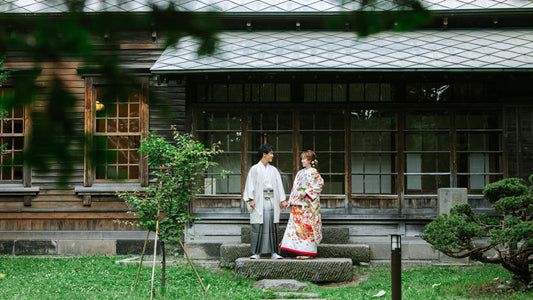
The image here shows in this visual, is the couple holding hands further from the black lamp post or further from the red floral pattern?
the black lamp post

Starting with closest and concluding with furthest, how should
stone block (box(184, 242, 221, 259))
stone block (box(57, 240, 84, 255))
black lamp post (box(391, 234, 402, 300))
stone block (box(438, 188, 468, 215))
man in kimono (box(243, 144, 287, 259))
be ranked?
black lamp post (box(391, 234, 402, 300))
man in kimono (box(243, 144, 287, 259))
stone block (box(438, 188, 468, 215))
stone block (box(184, 242, 221, 259))
stone block (box(57, 240, 84, 255))

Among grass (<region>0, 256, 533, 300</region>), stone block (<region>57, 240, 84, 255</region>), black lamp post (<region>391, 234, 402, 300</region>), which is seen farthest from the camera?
stone block (<region>57, 240, 84, 255</region>)

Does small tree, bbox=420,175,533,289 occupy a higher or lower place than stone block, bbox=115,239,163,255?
higher

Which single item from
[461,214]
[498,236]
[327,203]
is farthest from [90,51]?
[327,203]

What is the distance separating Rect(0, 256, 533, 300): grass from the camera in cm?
722

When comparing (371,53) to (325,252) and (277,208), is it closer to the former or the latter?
(277,208)

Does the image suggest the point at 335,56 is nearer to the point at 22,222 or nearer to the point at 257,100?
the point at 257,100

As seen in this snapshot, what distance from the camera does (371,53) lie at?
10.4 metres

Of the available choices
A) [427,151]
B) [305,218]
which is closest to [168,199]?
[305,218]

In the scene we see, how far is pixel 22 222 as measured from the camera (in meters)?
11.2

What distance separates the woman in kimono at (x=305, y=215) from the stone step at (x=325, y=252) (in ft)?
1.14

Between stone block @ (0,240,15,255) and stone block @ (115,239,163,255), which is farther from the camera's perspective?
stone block @ (0,240,15,255)

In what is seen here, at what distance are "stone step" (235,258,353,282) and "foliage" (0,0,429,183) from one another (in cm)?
738

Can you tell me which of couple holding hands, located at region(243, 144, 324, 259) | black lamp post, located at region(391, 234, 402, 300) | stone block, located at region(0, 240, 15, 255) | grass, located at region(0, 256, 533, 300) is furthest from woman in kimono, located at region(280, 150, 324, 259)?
stone block, located at region(0, 240, 15, 255)
